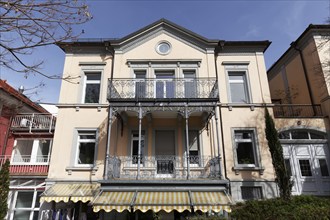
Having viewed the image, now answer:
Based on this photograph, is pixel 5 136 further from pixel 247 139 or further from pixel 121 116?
pixel 247 139

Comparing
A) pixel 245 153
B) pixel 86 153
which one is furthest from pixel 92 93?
pixel 245 153

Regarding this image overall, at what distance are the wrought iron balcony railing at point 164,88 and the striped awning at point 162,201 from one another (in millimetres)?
4832

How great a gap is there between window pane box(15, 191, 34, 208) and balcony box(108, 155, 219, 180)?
5.75 meters

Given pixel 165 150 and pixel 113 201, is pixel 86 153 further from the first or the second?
pixel 165 150

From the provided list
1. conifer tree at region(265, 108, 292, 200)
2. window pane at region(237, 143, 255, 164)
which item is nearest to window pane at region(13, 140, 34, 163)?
window pane at region(237, 143, 255, 164)

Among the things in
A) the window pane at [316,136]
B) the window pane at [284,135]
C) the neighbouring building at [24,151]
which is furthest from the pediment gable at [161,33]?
the window pane at [316,136]

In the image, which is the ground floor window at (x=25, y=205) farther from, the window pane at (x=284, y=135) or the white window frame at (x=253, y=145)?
the window pane at (x=284, y=135)

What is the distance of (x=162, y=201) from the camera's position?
9.00m

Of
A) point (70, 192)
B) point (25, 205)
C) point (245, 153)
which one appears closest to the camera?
point (70, 192)

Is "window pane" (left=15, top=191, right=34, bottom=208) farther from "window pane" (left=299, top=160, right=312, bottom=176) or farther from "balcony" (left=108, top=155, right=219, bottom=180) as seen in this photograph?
"window pane" (left=299, top=160, right=312, bottom=176)

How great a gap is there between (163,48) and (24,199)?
456 inches

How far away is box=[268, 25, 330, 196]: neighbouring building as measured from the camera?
12.4 meters

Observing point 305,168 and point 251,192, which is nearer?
point 251,192

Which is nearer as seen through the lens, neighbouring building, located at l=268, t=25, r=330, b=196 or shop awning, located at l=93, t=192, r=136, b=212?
shop awning, located at l=93, t=192, r=136, b=212
